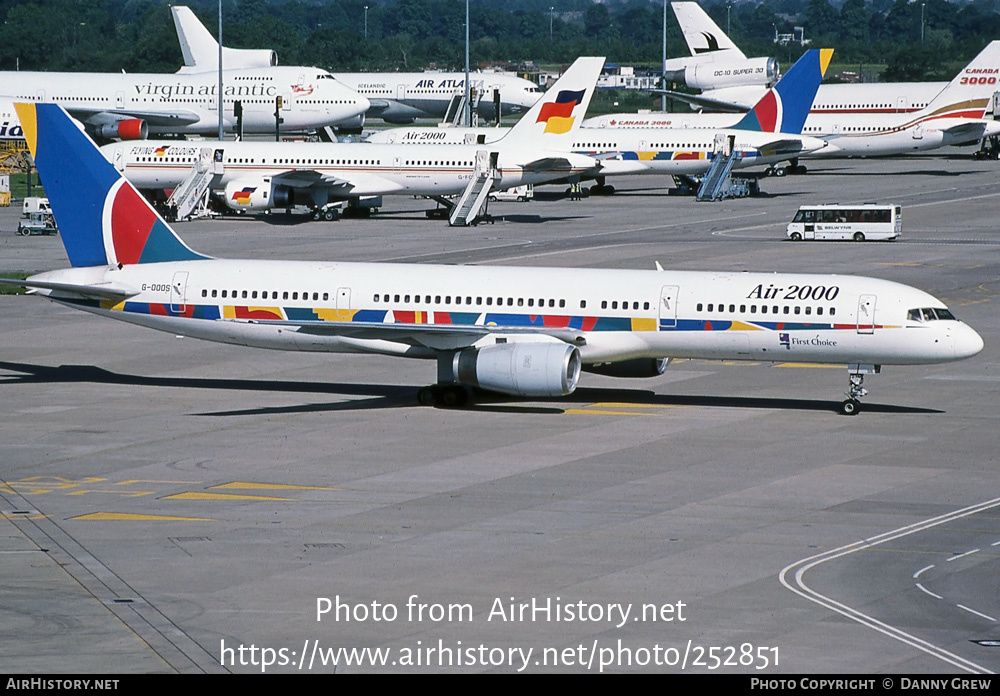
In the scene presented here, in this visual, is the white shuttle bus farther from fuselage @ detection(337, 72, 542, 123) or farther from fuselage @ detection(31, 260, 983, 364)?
fuselage @ detection(337, 72, 542, 123)

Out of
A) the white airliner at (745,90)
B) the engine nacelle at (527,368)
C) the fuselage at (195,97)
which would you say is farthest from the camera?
the white airliner at (745,90)

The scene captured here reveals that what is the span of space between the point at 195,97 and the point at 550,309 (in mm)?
102158

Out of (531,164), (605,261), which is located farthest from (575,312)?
(531,164)

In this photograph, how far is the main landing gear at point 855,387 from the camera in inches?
1644

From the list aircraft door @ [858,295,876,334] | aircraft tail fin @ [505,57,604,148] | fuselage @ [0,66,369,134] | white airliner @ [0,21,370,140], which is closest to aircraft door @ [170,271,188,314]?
aircraft door @ [858,295,876,334]

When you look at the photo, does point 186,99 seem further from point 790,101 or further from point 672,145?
point 790,101

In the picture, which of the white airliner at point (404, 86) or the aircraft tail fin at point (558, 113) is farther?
the white airliner at point (404, 86)

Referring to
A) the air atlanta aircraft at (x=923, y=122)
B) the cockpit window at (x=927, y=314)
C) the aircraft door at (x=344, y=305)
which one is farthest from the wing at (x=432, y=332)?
the air atlanta aircraft at (x=923, y=122)

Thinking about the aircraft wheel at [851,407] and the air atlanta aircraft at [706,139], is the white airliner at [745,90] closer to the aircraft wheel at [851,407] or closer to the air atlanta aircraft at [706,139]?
the air atlanta aircraft at [706,139]

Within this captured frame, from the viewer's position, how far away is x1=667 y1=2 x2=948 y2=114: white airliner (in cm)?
14338

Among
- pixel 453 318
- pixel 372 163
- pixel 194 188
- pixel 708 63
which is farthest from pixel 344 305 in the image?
pixel 708 63

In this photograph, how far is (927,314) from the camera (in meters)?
40.7

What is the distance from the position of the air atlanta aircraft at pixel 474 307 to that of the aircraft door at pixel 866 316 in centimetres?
3

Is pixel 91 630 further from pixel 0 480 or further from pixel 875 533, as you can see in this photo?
pixel 875 533
